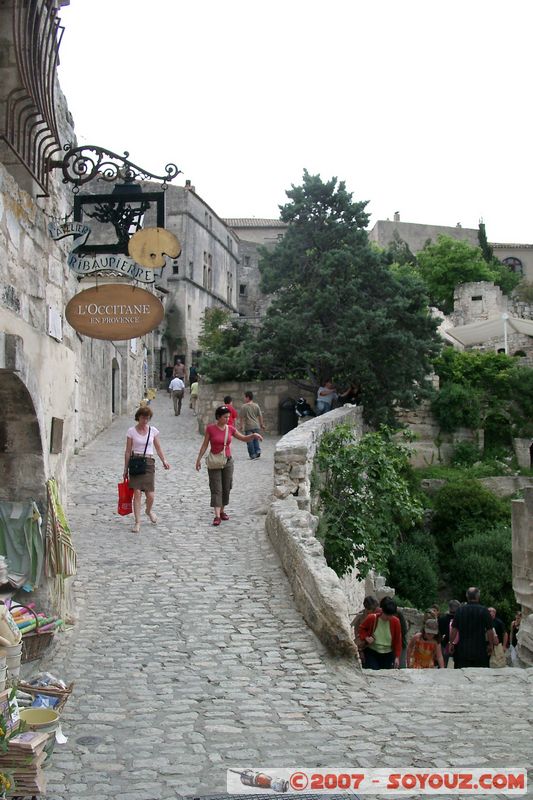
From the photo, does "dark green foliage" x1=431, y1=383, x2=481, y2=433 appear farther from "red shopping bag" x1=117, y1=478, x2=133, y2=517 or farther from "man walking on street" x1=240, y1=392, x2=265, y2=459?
"red shopping bag" x1=117, y1=478, x2=133, y2=517

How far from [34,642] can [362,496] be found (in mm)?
6082

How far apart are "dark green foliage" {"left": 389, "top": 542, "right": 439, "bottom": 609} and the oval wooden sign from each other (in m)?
12.7

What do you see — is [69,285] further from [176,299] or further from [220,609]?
[176,299]

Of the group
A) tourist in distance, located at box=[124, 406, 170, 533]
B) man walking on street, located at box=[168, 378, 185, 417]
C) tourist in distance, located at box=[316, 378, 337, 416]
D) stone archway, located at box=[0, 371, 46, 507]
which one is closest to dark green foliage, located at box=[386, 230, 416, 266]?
man walking on street, located at box=[168, 378, 185, 417]

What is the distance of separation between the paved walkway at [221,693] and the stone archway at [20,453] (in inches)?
47.9

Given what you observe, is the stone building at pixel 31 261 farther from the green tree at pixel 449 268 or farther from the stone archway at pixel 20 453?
the green tree at pixel 449 268

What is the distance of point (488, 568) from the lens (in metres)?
18.3

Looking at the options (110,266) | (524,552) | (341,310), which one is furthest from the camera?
(341,310)

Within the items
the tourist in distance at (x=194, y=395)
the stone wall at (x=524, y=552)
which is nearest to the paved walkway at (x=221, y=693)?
the stone wall at (x=524, y=552)

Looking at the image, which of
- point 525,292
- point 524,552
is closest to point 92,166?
point 524,552

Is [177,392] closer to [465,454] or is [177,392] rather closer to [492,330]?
[465,454]

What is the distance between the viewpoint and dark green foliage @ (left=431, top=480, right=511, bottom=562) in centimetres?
2050

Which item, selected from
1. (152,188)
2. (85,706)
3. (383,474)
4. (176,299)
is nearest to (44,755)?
(85,706)

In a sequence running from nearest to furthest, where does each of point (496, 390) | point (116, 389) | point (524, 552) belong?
point (524, 552), point (116, 389), point (496, 390)
